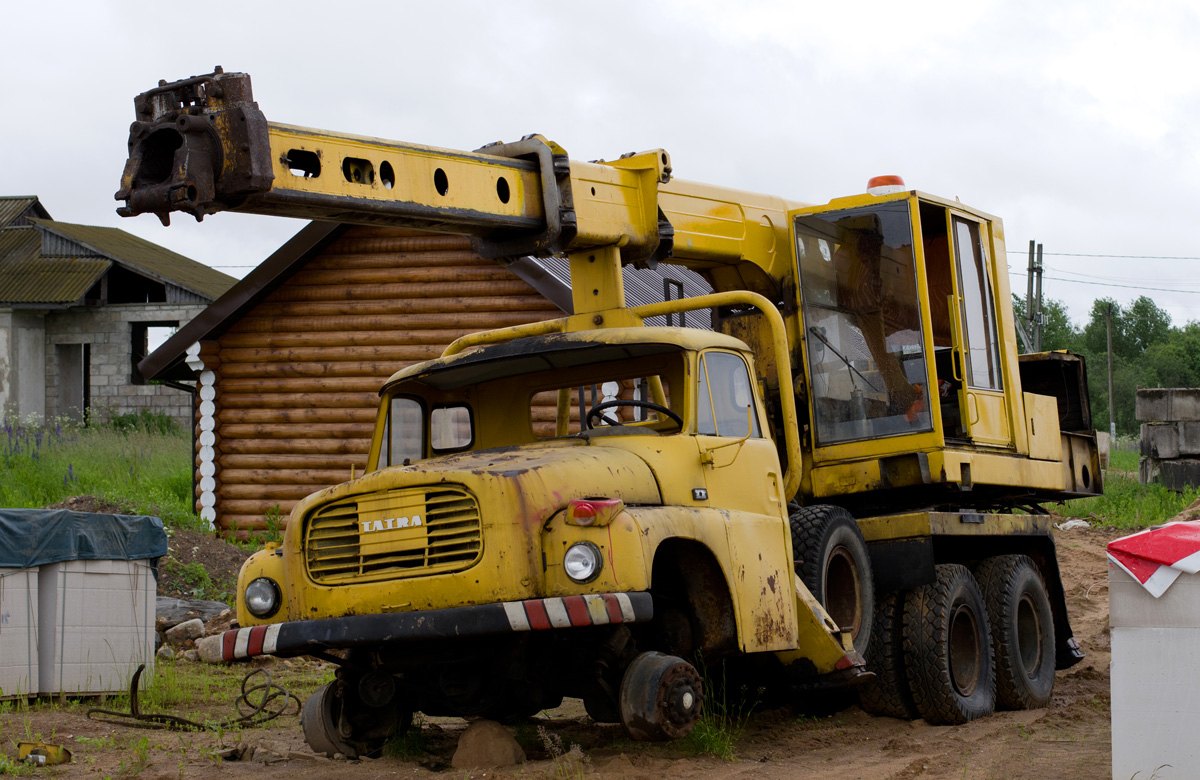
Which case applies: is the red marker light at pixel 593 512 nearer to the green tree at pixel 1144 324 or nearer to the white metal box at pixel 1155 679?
the white metal box at pixel 1155 679

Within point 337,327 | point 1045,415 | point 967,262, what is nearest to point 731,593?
point 967,262

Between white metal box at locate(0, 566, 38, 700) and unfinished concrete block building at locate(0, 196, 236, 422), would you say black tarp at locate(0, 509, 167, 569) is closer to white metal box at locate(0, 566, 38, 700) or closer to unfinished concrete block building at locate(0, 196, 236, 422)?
white metal box at locate(0, 566, 38, 700)

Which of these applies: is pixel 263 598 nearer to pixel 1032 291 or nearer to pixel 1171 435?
pixel 1171 435

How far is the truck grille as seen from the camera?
615cm

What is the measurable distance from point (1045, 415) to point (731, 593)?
4651mm

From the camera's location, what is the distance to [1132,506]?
22.4m

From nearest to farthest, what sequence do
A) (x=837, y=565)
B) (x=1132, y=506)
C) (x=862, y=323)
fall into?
1. (x=837, y=565)
2. (x=862, y=323)
3. (x=1132, y=506)

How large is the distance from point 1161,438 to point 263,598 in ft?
69.1

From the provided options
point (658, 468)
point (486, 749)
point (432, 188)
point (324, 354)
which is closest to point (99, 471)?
point (324, 354)

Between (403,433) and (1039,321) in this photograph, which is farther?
(1039,321)

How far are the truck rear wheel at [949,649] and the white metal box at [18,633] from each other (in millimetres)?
6203

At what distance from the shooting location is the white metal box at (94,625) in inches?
376

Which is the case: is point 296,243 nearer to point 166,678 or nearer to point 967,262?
point 166,678

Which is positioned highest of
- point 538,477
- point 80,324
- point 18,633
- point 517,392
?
point 80,324
